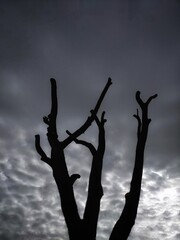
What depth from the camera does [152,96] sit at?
7.98 m

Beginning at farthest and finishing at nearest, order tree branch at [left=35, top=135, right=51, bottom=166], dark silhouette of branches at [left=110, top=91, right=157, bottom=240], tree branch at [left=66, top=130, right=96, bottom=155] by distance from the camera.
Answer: tree branch at [left=66, top=130, right=96, bottom=155], tree branch at [left=35, top=135, right=51, bottom=166], dark silhouette of branches at [left=110, top=91, right=157, bottom=240]

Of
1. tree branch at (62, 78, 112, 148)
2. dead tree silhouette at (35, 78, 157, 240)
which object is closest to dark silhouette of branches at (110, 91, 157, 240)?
dead tree silhouette at (35, 78, 157, 240)


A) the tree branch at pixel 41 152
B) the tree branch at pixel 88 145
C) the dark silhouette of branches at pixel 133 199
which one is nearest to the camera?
the dark silhouette of branches at pixel 133 199

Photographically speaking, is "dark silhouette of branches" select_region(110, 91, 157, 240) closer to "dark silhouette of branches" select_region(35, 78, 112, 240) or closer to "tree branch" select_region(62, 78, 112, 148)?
"dark silhouette of branches" select_region(35, 78, 112, 240)

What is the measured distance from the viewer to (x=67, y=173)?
22.2ft

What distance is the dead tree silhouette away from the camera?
592 centimetres

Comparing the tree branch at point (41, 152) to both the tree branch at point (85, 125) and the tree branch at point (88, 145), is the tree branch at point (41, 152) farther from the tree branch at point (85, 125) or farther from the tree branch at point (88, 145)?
the tree branch at point (88, 145)

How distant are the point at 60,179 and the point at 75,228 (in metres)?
1.36

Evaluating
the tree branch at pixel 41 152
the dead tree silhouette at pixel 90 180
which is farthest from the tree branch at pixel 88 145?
the tree branch at pixel 41 152

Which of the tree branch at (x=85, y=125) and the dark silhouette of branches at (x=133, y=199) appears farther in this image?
the tree branch at (x=85, y=125)

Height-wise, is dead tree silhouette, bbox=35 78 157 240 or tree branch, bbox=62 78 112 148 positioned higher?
tree branch, bbox=62 78 112 148

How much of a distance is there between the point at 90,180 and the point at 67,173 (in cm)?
73

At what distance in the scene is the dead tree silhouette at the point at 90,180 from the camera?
592 centimetres

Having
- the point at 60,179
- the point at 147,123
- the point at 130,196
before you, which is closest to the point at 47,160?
the point at 60,179
